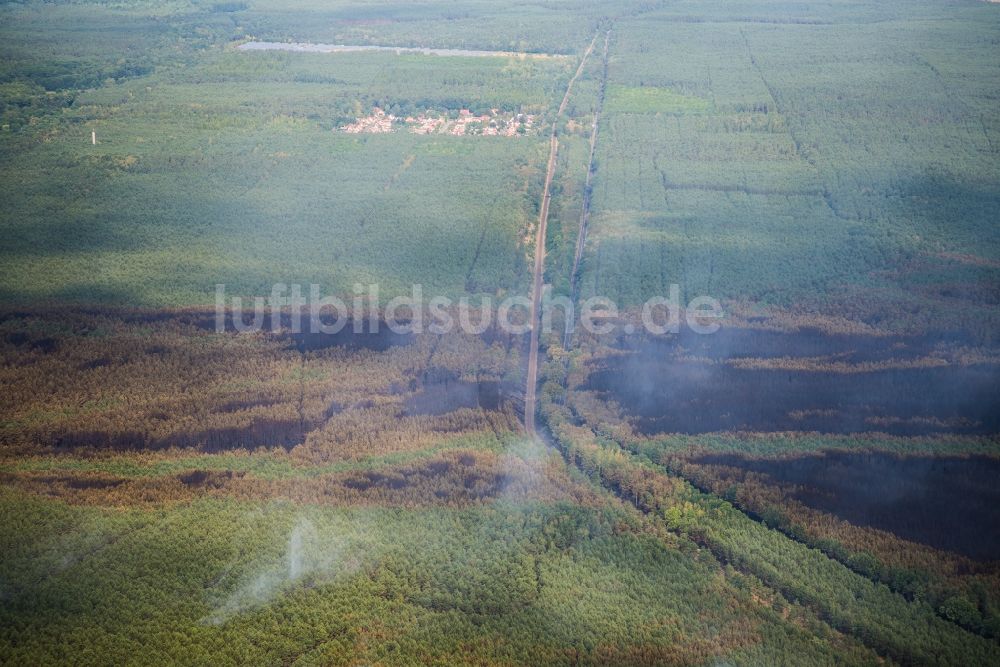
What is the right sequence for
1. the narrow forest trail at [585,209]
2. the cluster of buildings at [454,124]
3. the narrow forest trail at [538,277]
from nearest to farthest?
the narrow forest trail at [538,277] < the narrow forest trail at [585,209] < the cluster of buildings at [454,124]

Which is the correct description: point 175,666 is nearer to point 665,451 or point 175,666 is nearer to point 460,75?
point 665,451

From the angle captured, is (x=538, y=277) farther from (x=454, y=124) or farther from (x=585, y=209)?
(x=454, y=124)

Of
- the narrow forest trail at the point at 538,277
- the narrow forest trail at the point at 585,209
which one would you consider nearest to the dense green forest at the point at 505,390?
the narrow forest trail at the point at 585,209

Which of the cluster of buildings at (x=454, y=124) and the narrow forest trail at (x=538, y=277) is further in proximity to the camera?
the cluster of buildings at (x=454, y=124)

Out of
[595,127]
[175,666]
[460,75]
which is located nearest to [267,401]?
[175,666]

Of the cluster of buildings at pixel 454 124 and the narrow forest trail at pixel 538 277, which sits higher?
the cluster of buildings at pixel 454 124

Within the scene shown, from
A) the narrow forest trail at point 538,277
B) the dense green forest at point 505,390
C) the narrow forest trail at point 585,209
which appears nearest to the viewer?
the dense green forest at point 505,390

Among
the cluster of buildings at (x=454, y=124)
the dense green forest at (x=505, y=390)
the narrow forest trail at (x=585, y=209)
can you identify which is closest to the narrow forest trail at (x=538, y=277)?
the dense green forest at (x=505, y=390)

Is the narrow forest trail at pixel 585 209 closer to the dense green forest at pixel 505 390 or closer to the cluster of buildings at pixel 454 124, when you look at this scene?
the dense green forest at pixel 505 390
